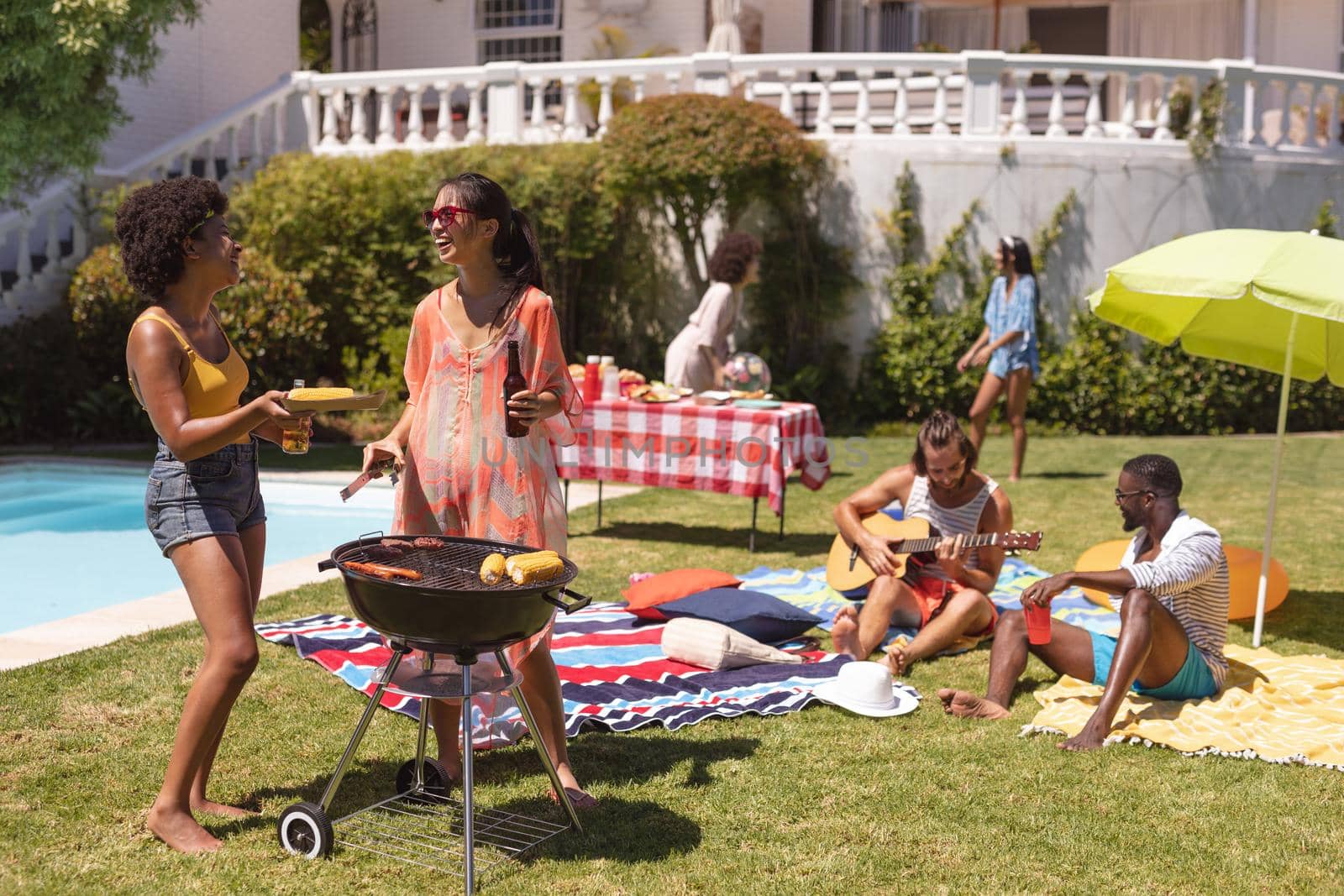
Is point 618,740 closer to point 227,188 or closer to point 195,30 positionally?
point 227,188

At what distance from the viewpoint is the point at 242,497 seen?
12.8 ft

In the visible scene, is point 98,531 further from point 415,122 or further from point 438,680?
point 438,680

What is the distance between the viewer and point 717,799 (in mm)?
4277

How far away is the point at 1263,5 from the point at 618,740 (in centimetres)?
1927

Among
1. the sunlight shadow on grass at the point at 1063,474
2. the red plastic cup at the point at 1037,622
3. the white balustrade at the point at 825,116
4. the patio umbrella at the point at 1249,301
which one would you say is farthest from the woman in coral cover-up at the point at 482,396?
the white balustrade at the point at 825,116

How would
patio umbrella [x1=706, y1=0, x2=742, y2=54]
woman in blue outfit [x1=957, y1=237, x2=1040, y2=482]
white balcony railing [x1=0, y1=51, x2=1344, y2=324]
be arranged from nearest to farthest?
1. woman in blue outfit [x1=957, y1=237, x2=1040, y2=482]
2. white balcony railing [x1=0, y1=51, x2=1344, y2=324]
3. patio umbrella [x1=706, y1=0, x2=742, y2=54]

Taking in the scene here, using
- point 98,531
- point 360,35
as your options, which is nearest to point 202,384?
→ point 98,531

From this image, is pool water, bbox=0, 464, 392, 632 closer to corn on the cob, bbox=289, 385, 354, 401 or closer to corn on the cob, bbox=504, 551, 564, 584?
corn on the cob, bbox=289, 385, 354, 401

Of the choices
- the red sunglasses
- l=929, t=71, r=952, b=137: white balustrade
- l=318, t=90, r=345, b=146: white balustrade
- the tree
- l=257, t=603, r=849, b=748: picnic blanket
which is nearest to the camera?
the red sunglasses

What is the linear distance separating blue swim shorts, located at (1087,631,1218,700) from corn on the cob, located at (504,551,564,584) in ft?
8.44

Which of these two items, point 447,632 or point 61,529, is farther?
point 61,529

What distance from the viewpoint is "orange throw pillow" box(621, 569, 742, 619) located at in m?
6.59

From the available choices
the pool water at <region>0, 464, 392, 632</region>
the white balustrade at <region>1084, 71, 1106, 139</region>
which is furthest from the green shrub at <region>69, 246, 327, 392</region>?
the white balustrade at <region>1084, 71, 1106, 139</region>

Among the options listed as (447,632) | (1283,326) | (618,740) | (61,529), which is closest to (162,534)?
(447,632)
